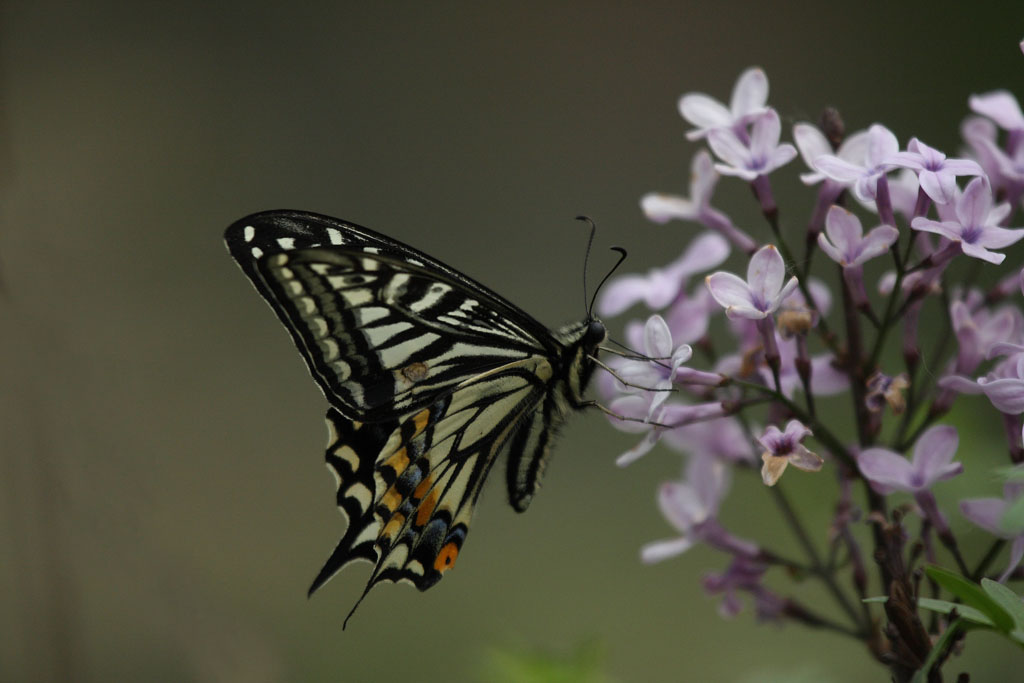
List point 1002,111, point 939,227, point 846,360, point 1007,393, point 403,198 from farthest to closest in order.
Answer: point 403,198, point 1002,111, point 846,360, point 939,227, point 1007,393

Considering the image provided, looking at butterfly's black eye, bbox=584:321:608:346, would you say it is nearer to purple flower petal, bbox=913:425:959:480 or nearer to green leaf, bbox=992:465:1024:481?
purple flower petal, bbox=913:425:959:480

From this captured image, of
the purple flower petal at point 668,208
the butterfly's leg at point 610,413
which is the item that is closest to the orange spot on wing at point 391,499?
the butterfly's leg at point 610,413

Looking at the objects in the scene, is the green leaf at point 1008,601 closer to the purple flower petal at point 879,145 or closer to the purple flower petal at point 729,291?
the purple flower petal at point 729,291

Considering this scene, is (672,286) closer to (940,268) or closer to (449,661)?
(940,268)

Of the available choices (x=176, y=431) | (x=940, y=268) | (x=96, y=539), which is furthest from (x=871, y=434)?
(x=176, y=431)

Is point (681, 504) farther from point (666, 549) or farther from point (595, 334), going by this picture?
point (595, 334)

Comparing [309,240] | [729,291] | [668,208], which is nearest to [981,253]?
[729,291]

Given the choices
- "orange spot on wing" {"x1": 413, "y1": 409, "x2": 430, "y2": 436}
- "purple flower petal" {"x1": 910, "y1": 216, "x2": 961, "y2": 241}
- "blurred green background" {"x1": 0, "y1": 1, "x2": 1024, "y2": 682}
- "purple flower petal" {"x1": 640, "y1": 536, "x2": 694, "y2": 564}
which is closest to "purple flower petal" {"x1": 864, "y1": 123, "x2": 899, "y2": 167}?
"purple flower petal" {"x1": 910, "y1": 216, "x2": 961, "y2": 241}
